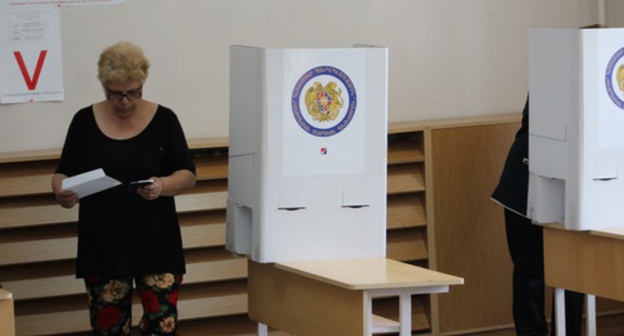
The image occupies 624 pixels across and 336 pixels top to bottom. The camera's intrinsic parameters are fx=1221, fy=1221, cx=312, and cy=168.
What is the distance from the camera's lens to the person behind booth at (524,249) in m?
5.10

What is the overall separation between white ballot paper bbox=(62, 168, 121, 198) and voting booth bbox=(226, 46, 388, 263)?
0.50 m

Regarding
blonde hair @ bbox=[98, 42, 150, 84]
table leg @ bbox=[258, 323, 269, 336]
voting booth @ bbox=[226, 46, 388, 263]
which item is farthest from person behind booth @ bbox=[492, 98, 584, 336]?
blonde hair @ bbox=[98, 42, 150, 84]

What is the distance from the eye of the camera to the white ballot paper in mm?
3957

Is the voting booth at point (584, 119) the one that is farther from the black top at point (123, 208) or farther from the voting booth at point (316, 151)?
the black top at point (123, 208)

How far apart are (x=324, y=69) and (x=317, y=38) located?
5.50 feet

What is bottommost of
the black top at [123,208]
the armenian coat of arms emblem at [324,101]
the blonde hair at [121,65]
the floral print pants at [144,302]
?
the floral print pants at [144,302]

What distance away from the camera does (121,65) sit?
13.5ft

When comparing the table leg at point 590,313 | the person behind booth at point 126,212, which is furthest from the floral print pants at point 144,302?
the table leg at point 590,313

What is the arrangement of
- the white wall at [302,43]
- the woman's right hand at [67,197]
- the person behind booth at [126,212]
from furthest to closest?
the white wall at [302,43], the person behind booth at [126,212], the woman's right hand at [67,197]

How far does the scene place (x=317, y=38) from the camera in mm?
5715

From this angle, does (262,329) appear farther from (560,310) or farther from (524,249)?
(524,249)

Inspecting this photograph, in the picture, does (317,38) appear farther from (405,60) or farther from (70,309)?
(70,309)

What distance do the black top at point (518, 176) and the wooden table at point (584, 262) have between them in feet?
1.23

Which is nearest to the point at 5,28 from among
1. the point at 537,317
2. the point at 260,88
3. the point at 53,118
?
the point at 53,118
